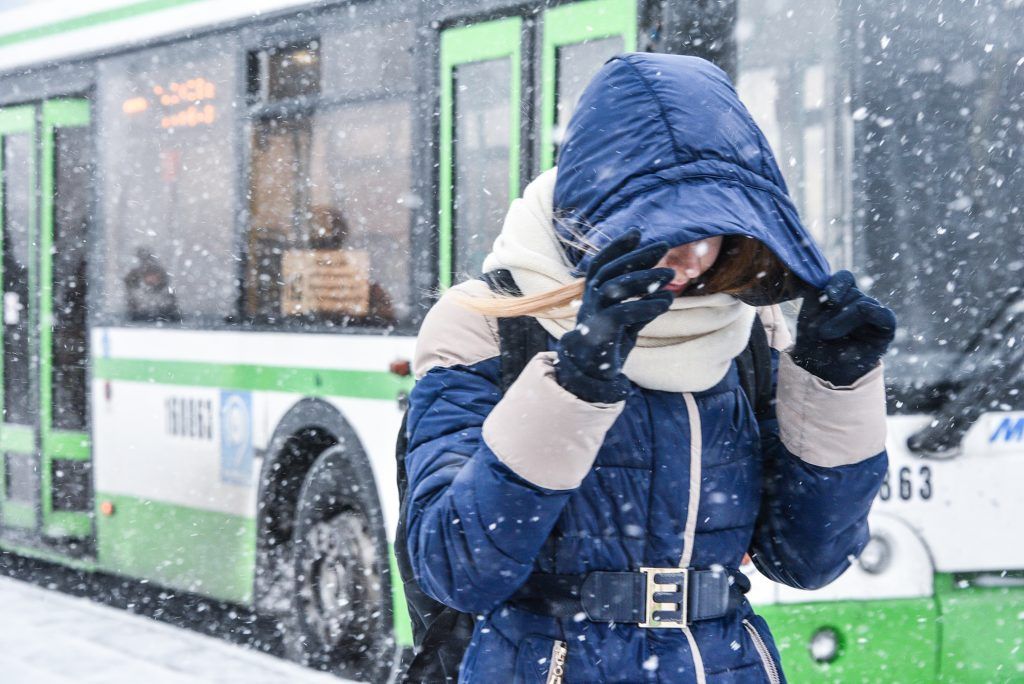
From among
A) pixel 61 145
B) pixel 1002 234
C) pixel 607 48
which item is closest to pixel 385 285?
pixel 607 48

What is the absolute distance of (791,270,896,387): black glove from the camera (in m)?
1.79

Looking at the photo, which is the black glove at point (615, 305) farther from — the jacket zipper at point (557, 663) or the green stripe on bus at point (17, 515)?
the green stripe on bus at point (17, 515)

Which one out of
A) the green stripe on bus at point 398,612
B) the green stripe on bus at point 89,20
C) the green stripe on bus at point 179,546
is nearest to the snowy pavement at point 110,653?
the green stripe on bus at point 398,612

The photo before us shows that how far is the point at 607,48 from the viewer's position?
496 cm

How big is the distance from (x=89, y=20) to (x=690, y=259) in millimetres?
6668

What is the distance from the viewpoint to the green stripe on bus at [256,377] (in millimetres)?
5906

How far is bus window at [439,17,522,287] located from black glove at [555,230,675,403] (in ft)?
11.7

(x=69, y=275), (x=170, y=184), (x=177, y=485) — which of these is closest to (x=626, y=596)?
(x=177, y=485)

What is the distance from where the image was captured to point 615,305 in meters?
1.67

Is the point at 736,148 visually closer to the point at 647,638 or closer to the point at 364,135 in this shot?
the point at 647,638

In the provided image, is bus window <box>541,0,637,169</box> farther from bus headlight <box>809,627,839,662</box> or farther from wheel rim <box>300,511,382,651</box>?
wheel rim <box>300,511,382,651</box>

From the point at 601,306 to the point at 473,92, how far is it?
3926mm

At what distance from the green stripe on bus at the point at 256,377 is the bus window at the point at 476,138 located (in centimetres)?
63

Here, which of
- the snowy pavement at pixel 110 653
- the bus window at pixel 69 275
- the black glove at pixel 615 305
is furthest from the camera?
the bus window at pixel 69 275
